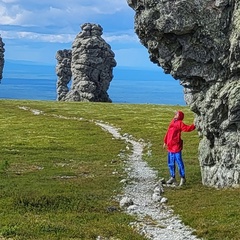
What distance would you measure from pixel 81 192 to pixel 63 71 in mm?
153686

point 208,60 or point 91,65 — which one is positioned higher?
point 91,65

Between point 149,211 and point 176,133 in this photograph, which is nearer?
point 149,211

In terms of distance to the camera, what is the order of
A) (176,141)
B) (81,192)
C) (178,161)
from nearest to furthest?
(81,192) < (178,161) < (176,141)

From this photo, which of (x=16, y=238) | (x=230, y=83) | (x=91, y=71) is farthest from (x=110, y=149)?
(x=91, y=71)

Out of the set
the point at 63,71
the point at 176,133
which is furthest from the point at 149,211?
the point at 63,71

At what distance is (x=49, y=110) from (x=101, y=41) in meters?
53.0

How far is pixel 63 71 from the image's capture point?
178250mm

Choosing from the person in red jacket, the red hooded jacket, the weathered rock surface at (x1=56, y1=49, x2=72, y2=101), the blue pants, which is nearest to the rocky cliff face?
the red hooded jacket

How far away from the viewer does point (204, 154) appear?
3038 centimetres

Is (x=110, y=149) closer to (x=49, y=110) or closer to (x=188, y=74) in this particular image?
(x=188, y=74)

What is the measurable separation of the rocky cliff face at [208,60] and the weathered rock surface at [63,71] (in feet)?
478

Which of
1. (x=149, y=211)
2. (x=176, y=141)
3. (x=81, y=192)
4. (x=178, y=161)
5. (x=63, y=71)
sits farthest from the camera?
(x=63, y=71)

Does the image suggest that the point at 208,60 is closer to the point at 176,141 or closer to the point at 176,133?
the point at 176,133

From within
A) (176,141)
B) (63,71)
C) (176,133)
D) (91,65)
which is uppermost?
(91,65)
